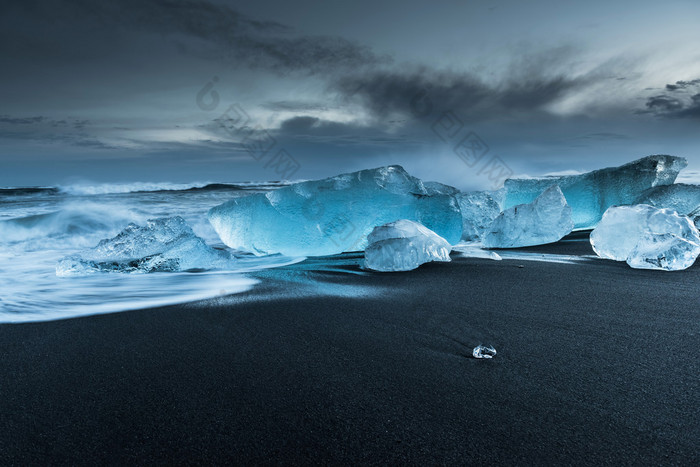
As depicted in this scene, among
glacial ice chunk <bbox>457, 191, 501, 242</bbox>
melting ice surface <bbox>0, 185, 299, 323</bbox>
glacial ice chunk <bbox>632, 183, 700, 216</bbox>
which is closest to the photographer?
melting ice surface <bbox>0, 185, 299, 323</bbox>

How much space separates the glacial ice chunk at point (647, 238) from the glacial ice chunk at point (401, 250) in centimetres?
138

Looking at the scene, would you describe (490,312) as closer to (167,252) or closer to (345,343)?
(345,343)

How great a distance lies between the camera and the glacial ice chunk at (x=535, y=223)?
4.75 metres

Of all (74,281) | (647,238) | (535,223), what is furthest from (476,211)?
(74,281)

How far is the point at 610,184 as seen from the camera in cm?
586

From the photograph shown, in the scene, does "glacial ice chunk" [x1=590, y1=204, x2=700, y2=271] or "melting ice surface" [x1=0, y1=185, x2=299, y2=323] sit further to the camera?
"glacial ice chunk" [x1=590, y1=204, x2=700, y2=271]

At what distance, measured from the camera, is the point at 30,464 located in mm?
1071

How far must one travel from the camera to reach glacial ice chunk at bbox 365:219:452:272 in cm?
351

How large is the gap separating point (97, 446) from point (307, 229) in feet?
12.8

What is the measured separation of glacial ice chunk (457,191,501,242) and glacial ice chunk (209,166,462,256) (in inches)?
26.6

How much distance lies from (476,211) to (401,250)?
2647 mm

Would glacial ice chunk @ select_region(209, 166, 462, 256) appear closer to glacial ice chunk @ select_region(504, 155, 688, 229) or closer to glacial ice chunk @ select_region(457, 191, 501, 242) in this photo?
glacial ice chunk @ select_region(457, 191, 501, 242)

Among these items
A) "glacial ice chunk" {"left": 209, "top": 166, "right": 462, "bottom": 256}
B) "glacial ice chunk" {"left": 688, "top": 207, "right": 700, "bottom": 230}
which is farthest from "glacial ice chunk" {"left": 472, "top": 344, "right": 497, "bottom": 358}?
"glacial ice chunk" {"left": 688, "top": 207, "right": 700, "bottom": 230}

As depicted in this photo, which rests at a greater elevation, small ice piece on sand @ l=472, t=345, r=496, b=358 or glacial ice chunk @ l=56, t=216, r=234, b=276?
glacial ice chunk @ l=56, t=216, r=234, b=276
